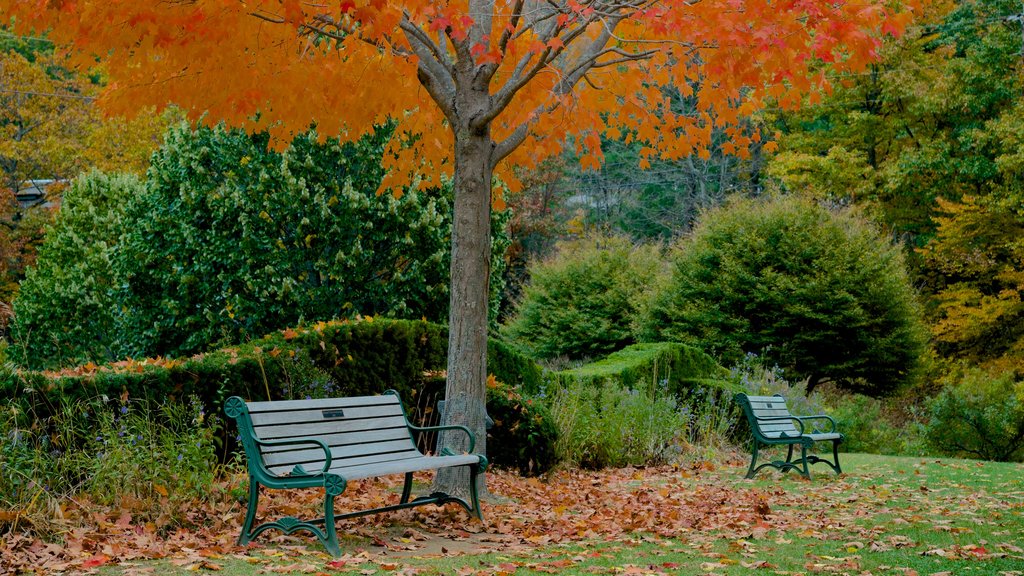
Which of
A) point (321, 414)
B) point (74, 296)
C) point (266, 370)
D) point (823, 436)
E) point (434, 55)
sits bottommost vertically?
point (823, 436)

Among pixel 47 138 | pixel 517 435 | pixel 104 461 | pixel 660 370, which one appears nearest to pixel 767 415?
pixel 517 435

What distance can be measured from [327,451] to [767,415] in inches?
223

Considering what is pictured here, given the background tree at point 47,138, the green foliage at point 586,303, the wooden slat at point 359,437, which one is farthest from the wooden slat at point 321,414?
the background tree at point 47,138

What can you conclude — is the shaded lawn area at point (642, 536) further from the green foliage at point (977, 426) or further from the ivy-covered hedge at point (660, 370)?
the green foliage at point (977, 426)

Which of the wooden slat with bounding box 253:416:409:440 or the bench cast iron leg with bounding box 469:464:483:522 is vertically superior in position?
the wooden slat with bounding box 253:416:409:440

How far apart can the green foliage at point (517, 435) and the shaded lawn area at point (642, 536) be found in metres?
0.23

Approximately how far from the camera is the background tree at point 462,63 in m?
5.93

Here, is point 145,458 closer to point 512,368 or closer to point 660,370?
point 512,368

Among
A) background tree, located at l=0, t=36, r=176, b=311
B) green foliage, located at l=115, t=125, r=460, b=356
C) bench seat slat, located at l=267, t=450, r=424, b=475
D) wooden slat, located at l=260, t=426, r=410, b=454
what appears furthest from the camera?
background tree, located at l=0, t=36, r=176, b=311

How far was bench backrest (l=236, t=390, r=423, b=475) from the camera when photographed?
5.09 metres

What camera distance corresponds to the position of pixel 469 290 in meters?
6.60

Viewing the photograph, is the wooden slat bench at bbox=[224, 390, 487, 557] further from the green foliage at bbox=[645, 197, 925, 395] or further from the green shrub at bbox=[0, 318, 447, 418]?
the green foliage at bbox=[645, 197, 925, 395]

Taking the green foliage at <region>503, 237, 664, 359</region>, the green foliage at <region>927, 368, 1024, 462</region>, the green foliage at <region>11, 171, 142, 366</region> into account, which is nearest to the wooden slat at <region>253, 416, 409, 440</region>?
the green foliage at <region>11, 171, 142, 366</region>

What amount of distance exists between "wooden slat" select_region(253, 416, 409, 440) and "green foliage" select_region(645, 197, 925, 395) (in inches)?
493
